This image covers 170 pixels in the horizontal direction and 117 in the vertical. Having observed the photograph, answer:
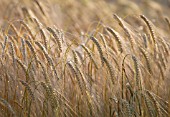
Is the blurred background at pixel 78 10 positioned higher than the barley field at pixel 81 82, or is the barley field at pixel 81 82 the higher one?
the blurred background at pixel 78 10

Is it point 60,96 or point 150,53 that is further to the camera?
point 150,53

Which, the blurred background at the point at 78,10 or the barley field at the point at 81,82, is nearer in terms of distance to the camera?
the barley field at the point at 81,82

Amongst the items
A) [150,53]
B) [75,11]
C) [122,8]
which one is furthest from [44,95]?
[122,8]

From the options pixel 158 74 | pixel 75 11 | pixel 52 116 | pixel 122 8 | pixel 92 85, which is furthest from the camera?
pixel 122 8

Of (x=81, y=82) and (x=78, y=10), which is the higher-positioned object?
(x=78, y=10)

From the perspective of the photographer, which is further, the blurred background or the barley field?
the blurred background

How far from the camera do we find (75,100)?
3.30m

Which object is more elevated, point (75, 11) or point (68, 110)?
point (75, 11)

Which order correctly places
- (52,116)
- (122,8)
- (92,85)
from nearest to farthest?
(52,116) < (92,85) < (122,8)

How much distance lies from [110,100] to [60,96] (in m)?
0.37

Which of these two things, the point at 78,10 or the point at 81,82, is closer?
the point at 81,82

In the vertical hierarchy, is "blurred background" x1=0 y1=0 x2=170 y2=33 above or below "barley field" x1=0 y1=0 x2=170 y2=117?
above

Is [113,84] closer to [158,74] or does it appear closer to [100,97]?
[100,97]

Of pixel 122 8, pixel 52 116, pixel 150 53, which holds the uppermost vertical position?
pixel 122 8
